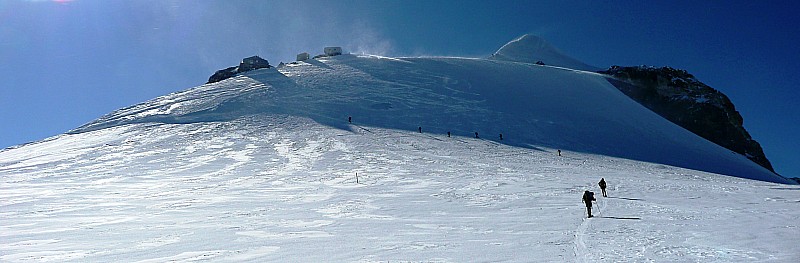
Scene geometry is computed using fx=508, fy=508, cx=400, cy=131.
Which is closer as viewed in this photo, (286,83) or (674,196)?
(674,196)

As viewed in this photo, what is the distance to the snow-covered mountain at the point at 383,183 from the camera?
9.55m

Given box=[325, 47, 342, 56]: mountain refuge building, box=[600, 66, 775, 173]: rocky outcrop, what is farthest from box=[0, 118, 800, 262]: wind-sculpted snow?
box=[325, 47, 342, 56]: mountain refuge building

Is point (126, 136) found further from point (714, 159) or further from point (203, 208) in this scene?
point (714, 159)

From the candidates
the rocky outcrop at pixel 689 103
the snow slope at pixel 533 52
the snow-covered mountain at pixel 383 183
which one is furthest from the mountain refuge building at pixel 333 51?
the rocky outcrop at pixel 689 103

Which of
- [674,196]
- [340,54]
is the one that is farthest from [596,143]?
[340,54]

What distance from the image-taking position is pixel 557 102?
50312 mm

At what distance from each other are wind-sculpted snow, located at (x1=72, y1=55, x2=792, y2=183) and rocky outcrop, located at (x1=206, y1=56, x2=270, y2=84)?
1168cm

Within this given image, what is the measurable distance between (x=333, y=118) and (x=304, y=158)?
13895 millimetres

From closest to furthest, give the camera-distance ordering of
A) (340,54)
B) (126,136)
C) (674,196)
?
1. (674,196)
2. (126,136)
3. (340,54)

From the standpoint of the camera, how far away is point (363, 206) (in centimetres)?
1520

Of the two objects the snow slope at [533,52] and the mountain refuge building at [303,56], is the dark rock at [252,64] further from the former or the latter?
the snow slope at [533,52]

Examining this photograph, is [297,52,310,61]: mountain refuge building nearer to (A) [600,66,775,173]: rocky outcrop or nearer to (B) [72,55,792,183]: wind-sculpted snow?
(B) [72,55,792,183]: wind-sculpted snow

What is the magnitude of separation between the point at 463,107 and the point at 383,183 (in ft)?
87.9

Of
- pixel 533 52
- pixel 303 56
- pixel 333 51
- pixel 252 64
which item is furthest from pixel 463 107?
pixel 533 52
